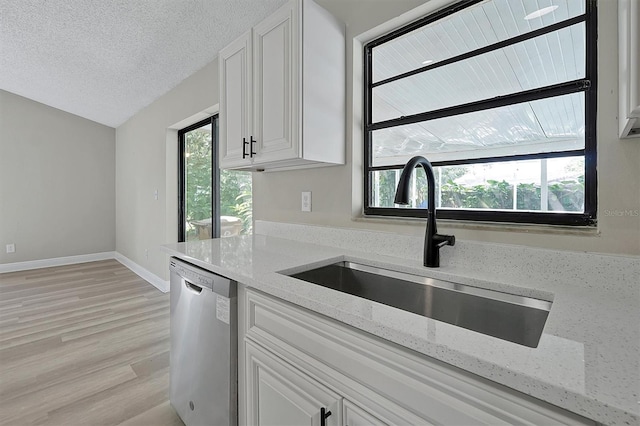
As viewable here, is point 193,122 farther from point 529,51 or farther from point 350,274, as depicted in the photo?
point 529,51

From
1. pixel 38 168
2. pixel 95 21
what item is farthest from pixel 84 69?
pixel 38 168

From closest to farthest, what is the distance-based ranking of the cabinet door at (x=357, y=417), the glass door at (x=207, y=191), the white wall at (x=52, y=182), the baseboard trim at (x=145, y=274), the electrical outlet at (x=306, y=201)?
1. the cabinet door at (x=357, y=417)
2. the electrical outlet at (x=306, y=201)
3. the glass door at (x=207, y=191)
4. the baseboard trim at (x=145, y=274)
5. the white wall at (x=52, y=182)

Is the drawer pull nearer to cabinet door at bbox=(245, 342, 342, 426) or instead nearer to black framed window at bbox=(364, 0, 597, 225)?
cabinet door at bbox=(245, 342, 342, 426)

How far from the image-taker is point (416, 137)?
153 centimetres

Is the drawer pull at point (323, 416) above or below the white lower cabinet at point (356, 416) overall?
below

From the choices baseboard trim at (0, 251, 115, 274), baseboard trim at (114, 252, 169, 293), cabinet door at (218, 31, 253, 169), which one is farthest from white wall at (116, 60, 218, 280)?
cabinet door at (218, 31, 253, 169)

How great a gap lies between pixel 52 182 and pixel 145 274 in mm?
2406

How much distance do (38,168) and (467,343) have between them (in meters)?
6.24

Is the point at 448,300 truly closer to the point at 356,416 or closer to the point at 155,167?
→ the point at 356,416

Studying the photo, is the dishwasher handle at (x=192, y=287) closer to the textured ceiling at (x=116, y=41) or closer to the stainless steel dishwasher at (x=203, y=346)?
the stainless steel dishwasher at (x=203, y=346)

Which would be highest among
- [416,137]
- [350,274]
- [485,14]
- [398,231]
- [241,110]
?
[485,14]

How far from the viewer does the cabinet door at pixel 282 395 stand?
81cm

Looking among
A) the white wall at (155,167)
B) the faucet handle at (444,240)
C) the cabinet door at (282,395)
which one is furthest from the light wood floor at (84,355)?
the faucet handle at (444,240)

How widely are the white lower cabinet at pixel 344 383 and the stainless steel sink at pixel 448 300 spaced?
0.93ft
